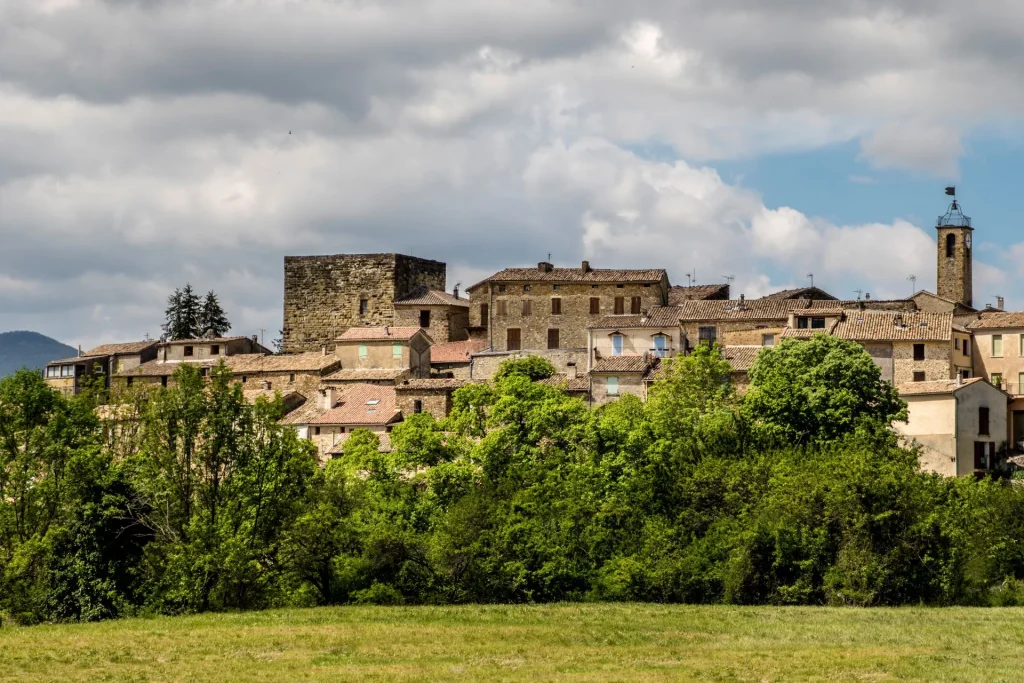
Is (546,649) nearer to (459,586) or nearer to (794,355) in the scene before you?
(459,586)

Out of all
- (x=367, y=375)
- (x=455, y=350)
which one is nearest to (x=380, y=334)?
(x=367, y=375)

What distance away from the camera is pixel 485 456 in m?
53.8

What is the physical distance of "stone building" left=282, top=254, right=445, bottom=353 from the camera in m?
95.0

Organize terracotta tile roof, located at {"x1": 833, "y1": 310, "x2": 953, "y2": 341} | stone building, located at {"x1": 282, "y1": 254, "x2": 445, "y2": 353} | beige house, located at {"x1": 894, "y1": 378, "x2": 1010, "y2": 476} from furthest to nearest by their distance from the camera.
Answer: stone building, located at {"x1": 282, "y1": 254, "x2": 445, "y2": 353} → terracotta tile roof, located at {"x1": 833, "y1": 310, "x2": 953, "y2": 341} → beige house, located at {"x1": 894, "y1": 378, "x2": 1010, "y2": 476}

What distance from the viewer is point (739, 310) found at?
7994 cm

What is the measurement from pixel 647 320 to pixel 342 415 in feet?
48.7

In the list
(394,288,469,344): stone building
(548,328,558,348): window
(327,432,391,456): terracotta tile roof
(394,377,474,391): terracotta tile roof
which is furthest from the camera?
(394,288,469,344): stone building

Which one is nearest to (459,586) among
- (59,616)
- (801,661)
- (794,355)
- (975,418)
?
(59,616)

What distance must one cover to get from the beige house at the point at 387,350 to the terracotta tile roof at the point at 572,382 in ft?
31.0

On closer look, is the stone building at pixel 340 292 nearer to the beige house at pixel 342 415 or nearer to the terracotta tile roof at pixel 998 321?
the beige house at pixel 342 415

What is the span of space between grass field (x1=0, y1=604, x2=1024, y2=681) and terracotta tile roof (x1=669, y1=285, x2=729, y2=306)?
42.8 m

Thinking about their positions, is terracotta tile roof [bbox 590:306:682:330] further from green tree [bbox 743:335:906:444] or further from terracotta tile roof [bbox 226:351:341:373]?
terracotta tile roof [bbox 226:351:341:373]

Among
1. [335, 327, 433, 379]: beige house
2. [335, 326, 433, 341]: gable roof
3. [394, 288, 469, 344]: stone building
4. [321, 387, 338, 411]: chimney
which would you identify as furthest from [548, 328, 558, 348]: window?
[321, 387, 338, 411]: chimney

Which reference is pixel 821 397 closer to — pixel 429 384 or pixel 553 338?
pixel 429 384
